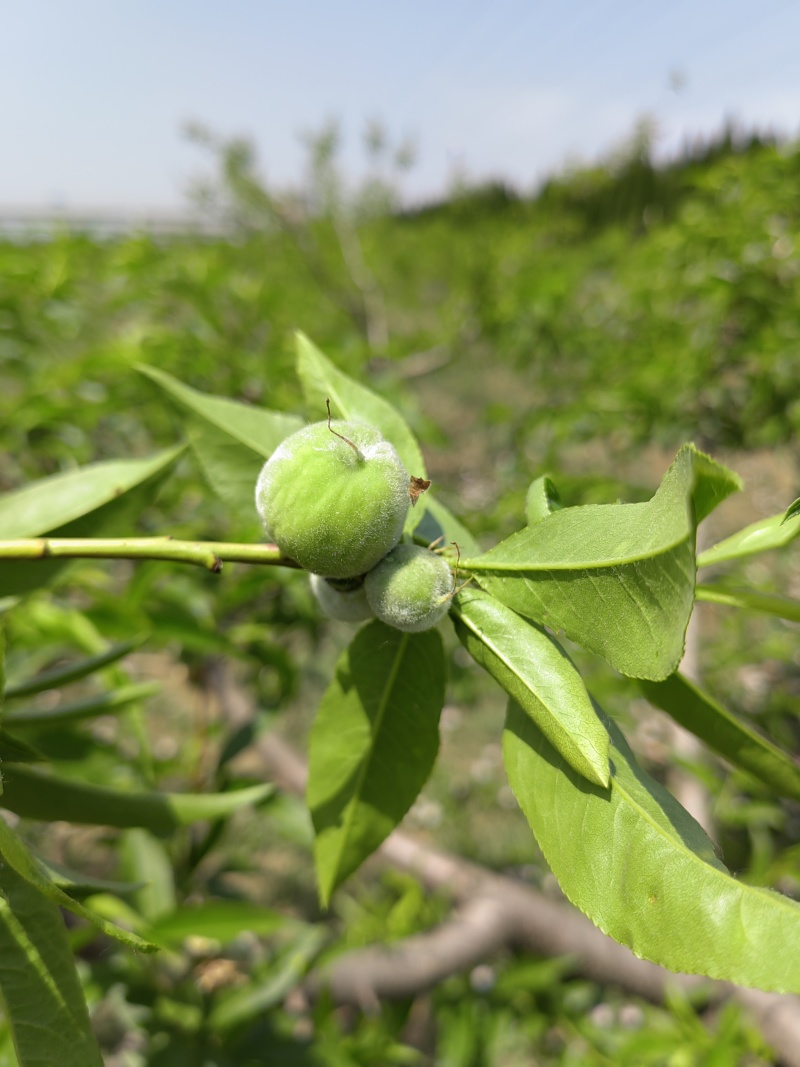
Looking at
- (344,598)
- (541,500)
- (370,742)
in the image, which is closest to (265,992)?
(370,742)

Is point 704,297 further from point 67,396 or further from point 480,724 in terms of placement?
point 480,724


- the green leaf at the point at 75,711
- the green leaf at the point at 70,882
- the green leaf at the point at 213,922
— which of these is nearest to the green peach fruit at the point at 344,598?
the green leaf at the point at 70,882

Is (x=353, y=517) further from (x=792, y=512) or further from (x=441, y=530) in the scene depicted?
(x=792, y=512)

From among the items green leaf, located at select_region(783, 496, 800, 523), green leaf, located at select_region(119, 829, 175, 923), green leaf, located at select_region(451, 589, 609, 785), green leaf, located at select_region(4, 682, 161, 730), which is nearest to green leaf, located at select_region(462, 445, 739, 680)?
green leaf, located at select_region(451, 589, 609, 785)

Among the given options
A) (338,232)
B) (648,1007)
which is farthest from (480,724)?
(338,232)

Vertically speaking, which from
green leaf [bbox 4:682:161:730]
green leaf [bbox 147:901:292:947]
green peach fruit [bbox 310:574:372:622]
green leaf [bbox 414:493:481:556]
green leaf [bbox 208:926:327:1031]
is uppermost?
green leaf [bbox 414:493:481:556]

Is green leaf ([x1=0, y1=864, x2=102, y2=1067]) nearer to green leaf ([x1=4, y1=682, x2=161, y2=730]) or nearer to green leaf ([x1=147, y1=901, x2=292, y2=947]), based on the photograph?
green leaf ([x1=4, y1=682, x2=161, y2=730])
